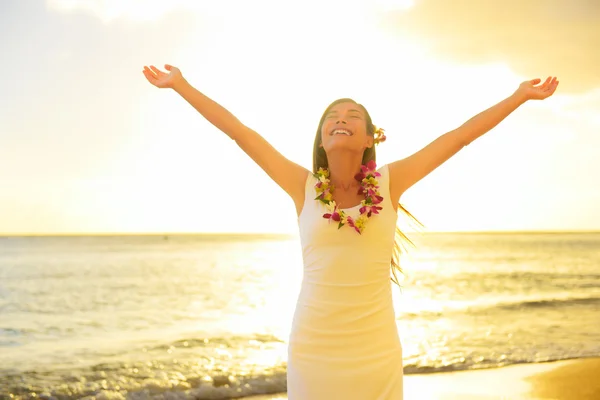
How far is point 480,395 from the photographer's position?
9.57 metres

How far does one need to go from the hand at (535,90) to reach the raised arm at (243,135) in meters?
1.16

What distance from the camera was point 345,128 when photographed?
3371 mm

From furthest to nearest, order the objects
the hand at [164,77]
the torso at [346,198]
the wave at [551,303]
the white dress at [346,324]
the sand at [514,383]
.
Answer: the wave at [551,303]
the sand at [514,383]
the hand at [164,77]
the torso at [346,198]
the white dress at [346,324]

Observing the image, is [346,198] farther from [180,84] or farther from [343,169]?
[180,84]

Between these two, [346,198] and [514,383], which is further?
[514,383]

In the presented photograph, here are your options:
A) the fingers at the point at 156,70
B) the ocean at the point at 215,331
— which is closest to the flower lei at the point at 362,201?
the fingers at the point at 156,70

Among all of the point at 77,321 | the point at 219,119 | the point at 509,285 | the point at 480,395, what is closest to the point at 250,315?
the point at 77,321

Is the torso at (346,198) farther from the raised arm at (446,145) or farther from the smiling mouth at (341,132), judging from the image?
the smiling mouth at (341,132)

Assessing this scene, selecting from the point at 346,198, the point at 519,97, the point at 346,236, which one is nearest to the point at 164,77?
the point at 346,198

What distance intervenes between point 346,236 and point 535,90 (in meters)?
1.25

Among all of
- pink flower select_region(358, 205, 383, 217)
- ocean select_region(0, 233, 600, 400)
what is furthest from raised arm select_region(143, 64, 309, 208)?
ocean select_region(0, 233, 600, 400)

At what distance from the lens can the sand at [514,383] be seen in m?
9.57

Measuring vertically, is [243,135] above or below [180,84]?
below

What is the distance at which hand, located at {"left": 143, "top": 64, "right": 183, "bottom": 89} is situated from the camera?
347 centimetres
